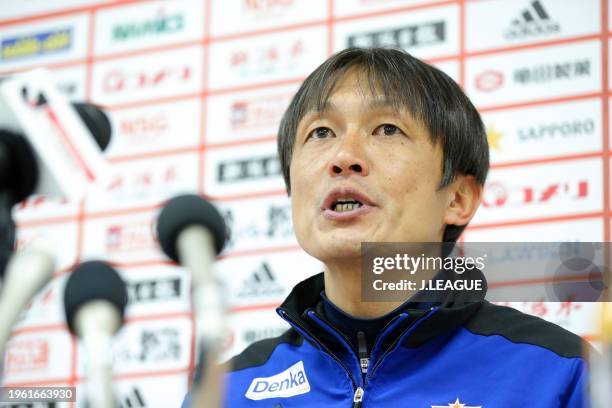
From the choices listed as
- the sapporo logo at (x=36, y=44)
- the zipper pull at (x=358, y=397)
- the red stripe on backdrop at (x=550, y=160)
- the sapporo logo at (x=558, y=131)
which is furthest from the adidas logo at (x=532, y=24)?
the sapporo logo at (x=36, y=44)

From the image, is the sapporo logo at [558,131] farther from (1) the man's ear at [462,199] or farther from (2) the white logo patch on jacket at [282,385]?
(2) the white logo patch on jacket at [282,385]

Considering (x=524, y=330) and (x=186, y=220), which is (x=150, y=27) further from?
(x=186, y=220)

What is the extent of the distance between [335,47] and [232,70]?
40 cm

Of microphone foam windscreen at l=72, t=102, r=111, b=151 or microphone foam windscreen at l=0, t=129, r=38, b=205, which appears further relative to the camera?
microphone foam windscreen at l=72, t=102, r=111, b=151

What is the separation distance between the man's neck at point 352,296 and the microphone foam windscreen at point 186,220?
0.95 metres

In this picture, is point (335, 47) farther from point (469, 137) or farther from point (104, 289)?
point (104, 289)

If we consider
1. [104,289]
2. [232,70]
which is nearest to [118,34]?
[232,70]

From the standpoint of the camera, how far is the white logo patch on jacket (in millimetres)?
2115

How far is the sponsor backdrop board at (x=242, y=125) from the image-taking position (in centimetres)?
314

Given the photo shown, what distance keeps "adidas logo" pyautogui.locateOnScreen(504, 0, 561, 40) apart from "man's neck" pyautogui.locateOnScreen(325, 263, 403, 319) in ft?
4.73

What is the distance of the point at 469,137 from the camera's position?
2.22m

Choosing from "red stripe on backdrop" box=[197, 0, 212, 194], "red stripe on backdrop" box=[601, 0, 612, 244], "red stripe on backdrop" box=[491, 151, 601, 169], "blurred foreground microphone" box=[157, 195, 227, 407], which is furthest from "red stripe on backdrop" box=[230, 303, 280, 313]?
"blurred foreground microphone" box=[157, 195, 227, 407]

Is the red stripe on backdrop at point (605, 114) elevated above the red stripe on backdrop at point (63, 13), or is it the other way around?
the red stripe on backdrop at point (63, 13)

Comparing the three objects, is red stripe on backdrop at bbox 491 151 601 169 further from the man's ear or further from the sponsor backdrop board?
the man's ear
